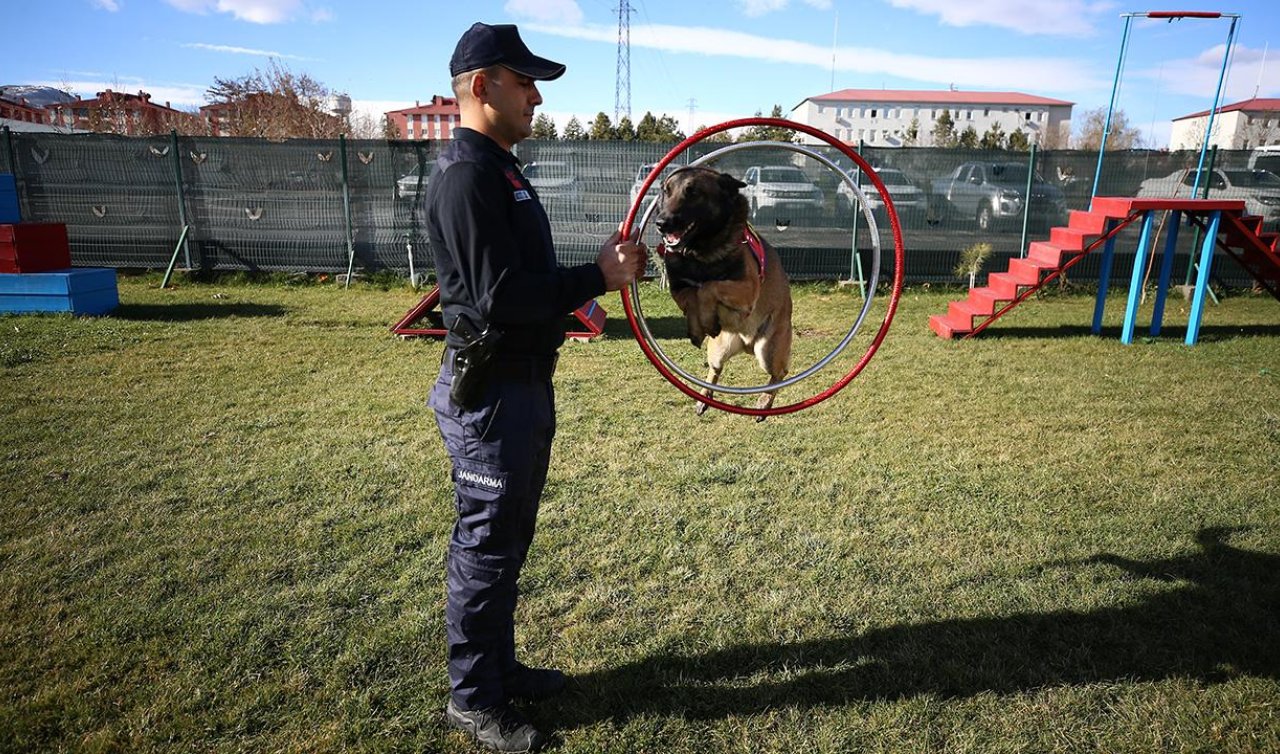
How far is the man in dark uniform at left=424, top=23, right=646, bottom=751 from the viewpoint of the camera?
2.77 meters

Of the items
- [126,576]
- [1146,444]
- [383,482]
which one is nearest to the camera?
[126,576]

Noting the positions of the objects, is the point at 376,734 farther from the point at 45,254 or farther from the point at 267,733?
the point at 45,254

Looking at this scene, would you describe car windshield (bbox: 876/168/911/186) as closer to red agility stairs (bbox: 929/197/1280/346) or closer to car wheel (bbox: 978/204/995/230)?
car wheel (bbox: 978/204/995/230)

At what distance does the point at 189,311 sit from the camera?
482 inches

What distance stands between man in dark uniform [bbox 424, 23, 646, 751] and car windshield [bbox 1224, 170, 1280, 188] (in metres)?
18.0

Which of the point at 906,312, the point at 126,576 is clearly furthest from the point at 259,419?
the point at 906,312

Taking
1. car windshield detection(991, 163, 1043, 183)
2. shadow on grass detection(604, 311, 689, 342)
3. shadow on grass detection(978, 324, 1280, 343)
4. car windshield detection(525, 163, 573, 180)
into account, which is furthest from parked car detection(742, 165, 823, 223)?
shadow on grass detection(978, 324, 1280, 343)

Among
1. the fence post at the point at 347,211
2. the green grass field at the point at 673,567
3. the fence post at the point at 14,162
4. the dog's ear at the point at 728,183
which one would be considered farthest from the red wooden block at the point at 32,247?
the dog's ear at the point at 728,183

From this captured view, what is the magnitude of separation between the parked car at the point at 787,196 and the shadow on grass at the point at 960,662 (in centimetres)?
1032

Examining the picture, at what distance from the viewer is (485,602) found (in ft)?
10.5

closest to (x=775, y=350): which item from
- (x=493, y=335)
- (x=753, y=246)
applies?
(x=753, y=246)

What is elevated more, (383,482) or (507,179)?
(507,179)

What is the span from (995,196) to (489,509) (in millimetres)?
14999

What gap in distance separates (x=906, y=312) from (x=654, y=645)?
11.0 m
